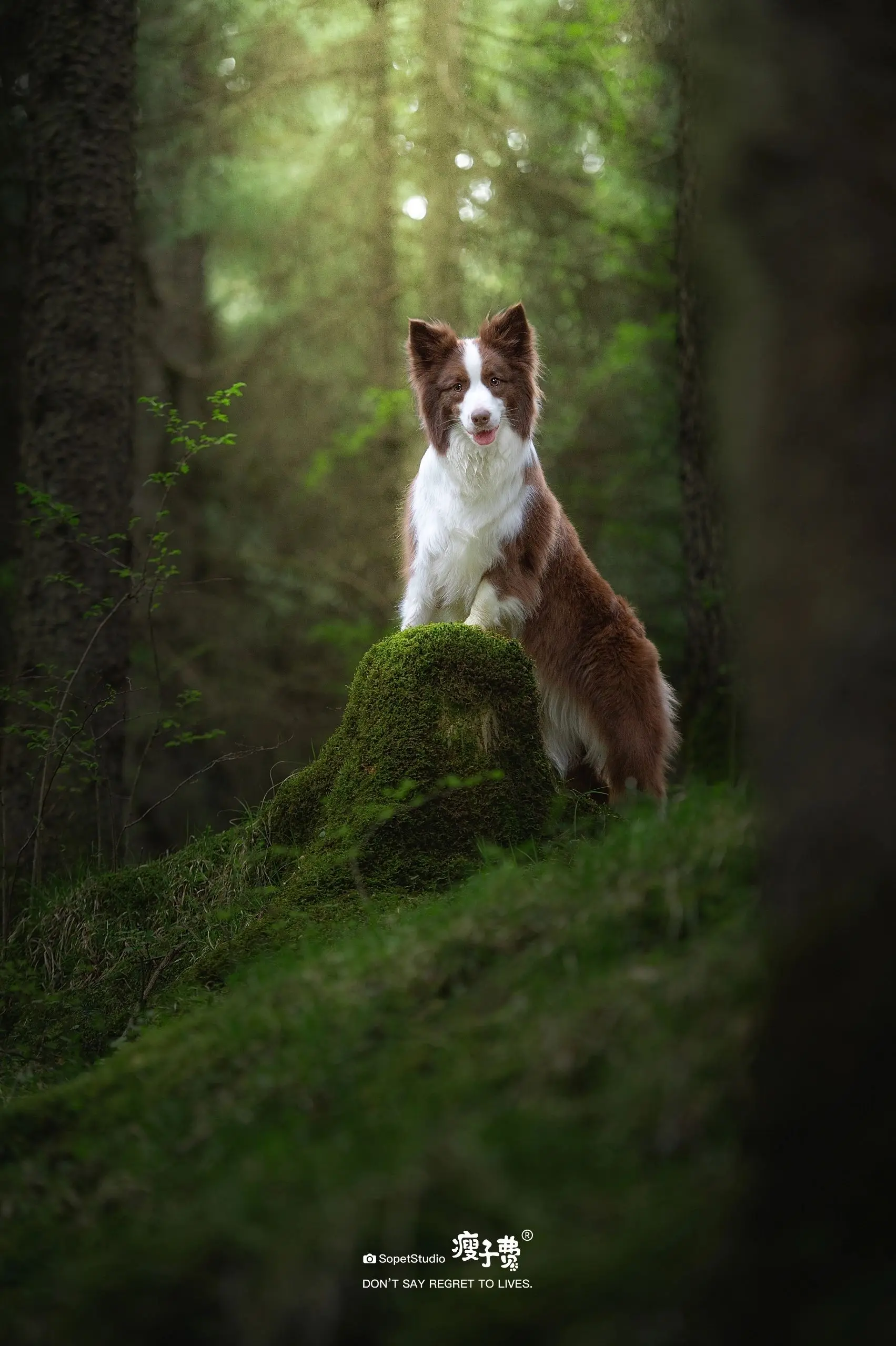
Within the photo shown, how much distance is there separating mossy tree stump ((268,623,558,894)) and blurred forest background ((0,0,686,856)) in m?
6.31

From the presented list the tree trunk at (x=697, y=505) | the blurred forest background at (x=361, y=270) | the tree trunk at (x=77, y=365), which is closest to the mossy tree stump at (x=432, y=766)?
the tree trunk at (x=77, y=365)

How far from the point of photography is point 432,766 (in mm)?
4797

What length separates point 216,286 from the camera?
1590cm

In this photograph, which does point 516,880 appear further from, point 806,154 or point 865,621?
point 806,154

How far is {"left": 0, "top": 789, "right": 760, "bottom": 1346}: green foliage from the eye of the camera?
1983mm

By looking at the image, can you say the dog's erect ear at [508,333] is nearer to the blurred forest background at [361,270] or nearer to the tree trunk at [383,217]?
the blurred forest background at [361,270]

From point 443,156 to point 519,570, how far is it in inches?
300

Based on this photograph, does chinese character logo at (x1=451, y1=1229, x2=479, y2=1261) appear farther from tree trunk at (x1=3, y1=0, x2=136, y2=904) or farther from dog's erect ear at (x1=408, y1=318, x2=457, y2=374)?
tree trunk at (x1=3, y1=0, x2=136, y2=904)

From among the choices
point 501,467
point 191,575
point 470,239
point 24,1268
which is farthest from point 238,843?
point 191,575

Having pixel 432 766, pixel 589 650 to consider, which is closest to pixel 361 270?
pixel 589 650

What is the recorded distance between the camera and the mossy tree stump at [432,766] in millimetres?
4684

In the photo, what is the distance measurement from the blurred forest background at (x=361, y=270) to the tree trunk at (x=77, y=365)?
340 centimetres

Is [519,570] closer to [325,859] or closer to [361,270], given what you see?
[325,859]

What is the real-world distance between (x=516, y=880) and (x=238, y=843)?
2.62 metres
